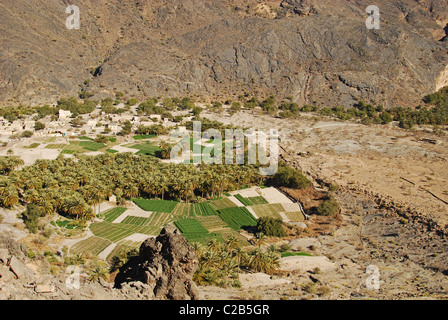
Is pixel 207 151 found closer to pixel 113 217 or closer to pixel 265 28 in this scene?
pixel 113 217

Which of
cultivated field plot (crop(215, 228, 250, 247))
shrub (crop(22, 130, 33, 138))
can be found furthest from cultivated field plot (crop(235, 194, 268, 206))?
shrub (crop(22, 130, 33, 138))

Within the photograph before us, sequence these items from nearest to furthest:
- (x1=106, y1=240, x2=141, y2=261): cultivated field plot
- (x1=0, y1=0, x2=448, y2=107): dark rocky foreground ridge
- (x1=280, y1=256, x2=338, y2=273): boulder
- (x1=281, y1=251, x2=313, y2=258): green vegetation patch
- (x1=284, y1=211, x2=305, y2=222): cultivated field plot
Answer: (x1=280, y1=256, x2=338, y2=273): boulder
(x1=106, y1=240, x2=141, y2=261): cultivated field plot
(x1=281, y1=251, x2=313, y2=258): green vegetation patch
(x1=284, y1=211, x2=305, y2=222): cultivated field plot
(x1=0, y1=0, x2=448, y2=107): dark rocky foreground ridge

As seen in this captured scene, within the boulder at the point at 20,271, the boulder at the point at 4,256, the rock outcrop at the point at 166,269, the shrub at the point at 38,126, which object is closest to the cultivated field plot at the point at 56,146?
the shrub at the point at 38,126

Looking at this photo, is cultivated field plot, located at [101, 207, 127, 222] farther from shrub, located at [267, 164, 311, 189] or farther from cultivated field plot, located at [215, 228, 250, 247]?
shrub, located at [267, 164, 311, 189]

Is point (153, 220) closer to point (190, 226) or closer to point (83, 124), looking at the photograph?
point (190, 226)

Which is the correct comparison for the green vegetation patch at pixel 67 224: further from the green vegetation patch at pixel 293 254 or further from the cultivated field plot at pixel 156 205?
the green vegetation patch at pixel 293 254
